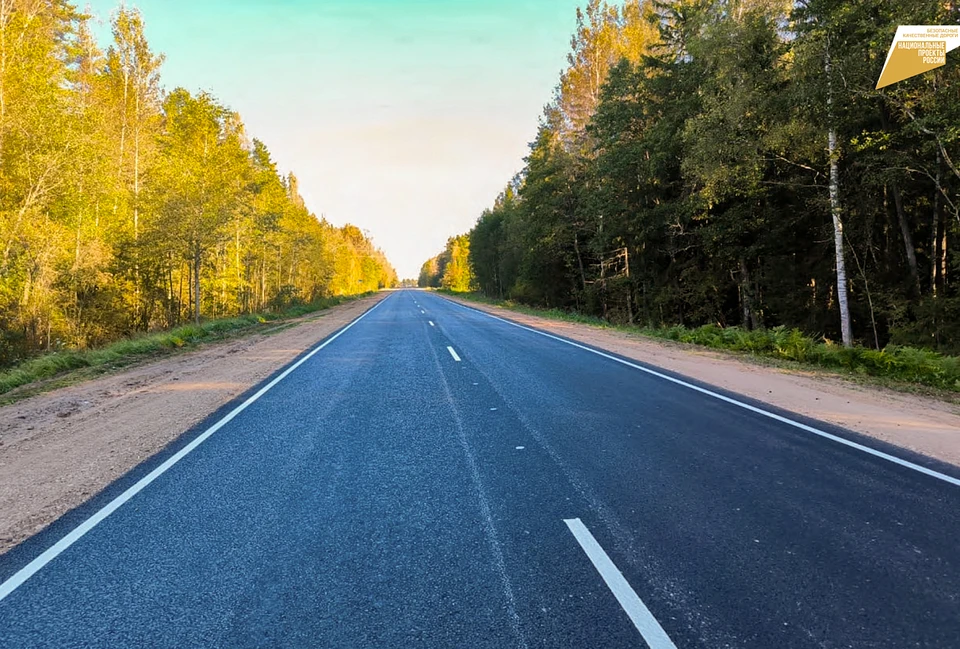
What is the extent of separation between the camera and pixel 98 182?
52.2 ft

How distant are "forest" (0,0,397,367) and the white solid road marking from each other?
1736cm

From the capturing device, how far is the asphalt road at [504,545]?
2.32 metres

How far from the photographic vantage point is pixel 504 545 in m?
3.05

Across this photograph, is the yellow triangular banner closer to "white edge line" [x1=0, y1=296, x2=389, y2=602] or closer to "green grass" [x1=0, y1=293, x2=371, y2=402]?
"white edge line" [x1=0, y1=296, x2=389, y2=602]

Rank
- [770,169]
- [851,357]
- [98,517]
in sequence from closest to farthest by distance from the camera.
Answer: [98,517], [851,357], [770,169]

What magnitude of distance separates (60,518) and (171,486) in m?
0.72

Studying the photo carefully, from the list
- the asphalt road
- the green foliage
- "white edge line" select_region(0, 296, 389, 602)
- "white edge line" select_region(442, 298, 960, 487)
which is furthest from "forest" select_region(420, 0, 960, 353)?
the green foliage

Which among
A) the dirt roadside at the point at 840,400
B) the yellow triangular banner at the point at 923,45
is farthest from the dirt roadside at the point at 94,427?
the yellow triangular banner at the point at 923,45

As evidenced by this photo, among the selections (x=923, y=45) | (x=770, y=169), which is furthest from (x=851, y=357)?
(x=770, y=169)

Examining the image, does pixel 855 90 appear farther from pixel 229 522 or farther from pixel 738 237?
pixel 229 522

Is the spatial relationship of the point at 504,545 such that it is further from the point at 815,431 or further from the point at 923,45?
the point at 923,45

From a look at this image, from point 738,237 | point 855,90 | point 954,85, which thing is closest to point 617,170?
point 738,237

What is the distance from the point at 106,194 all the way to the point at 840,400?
22.2m

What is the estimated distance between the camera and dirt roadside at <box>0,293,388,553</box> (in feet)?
12.8
